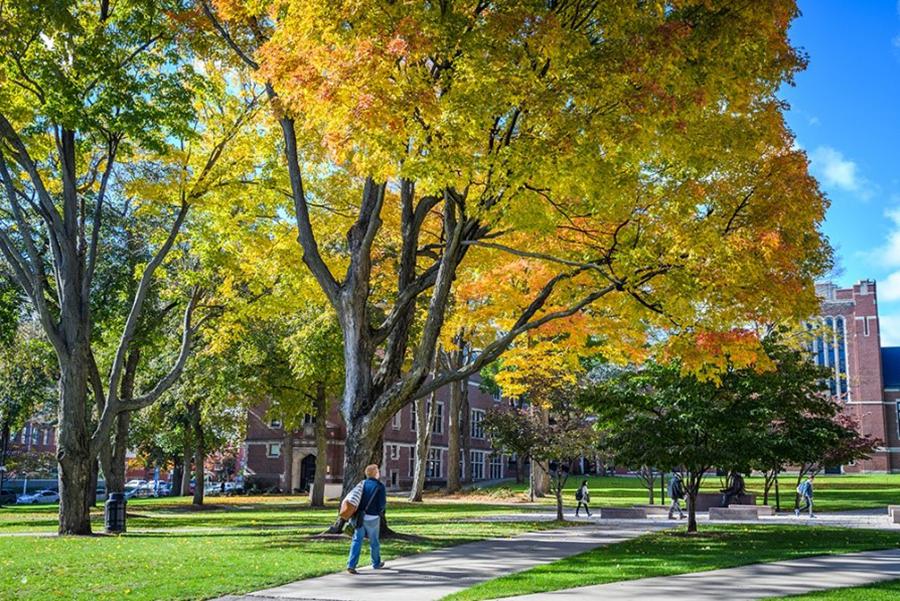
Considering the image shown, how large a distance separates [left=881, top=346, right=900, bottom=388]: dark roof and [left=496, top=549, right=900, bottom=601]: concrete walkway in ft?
239

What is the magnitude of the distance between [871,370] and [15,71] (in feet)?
253

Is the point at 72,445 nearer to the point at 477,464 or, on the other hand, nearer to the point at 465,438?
the point at 465,438

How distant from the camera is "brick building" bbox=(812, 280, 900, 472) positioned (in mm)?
75875

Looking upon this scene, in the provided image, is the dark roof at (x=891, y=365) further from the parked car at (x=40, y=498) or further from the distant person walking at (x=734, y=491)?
the parked car at (x=40, y=498)

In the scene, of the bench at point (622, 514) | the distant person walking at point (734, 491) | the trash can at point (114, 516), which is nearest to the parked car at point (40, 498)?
the trash can at point (114, 516)

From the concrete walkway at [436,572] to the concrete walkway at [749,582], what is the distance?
1486 millimetres

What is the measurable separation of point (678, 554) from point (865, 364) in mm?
70973

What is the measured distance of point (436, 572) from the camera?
475 inches

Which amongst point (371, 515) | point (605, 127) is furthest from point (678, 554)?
point (605, 127)

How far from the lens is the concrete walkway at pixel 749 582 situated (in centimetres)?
992

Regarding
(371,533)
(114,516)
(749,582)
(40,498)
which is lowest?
(40,498)

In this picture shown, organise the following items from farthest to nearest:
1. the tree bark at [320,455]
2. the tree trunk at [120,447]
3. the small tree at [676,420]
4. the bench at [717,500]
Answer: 1. the tree bark at [320,455]
2. the bench at [717,500]
3. the tree trunk at [120,447]
4. the small tree at [676,420]

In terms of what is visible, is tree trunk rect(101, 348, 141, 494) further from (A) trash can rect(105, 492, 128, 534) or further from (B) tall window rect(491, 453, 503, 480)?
(B) tall window rect(491, 453, 503, 480)

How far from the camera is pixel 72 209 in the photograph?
19.1m
